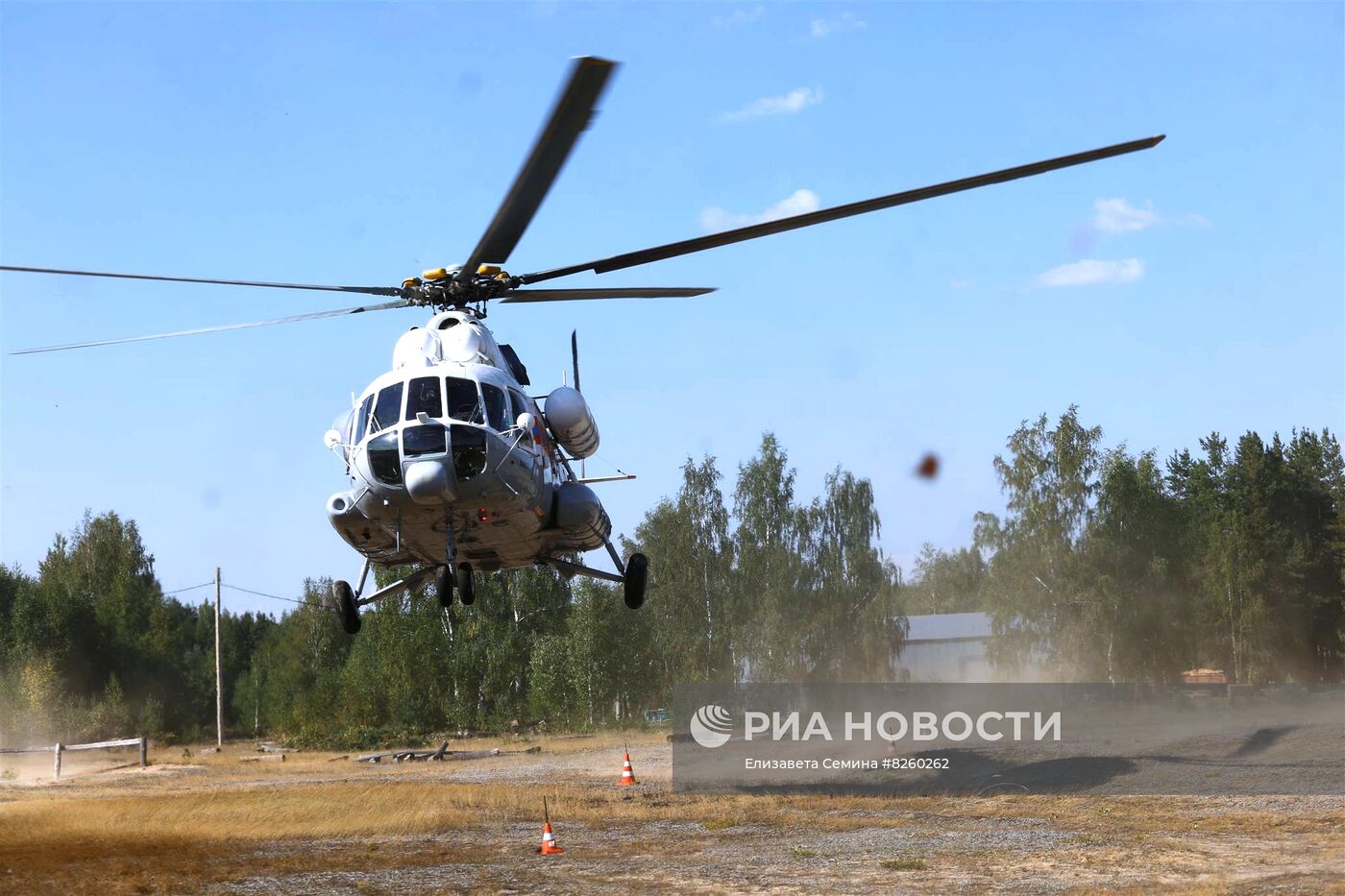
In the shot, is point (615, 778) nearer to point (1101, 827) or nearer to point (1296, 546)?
point (1101, 827)

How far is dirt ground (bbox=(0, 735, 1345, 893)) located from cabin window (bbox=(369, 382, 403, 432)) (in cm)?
546

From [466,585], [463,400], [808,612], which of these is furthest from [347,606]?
[808,612]

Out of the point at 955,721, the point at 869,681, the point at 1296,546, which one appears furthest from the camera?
the point at 1296,546

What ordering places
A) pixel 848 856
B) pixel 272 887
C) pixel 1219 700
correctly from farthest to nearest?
pixel 1219 700 → pixel 848 856 → pixel 272 887

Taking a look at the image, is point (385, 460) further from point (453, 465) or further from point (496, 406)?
point (496, 406)

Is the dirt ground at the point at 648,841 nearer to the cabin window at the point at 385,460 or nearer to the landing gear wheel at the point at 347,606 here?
the landing gear wheel at the point at 347,606

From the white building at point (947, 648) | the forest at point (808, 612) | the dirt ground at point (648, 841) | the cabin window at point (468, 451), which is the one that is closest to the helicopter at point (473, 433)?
the cabin window at point (468, 451)

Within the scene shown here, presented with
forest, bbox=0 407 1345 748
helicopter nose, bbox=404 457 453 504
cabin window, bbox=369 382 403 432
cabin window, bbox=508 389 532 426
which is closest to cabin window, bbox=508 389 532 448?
cabin window, bbox=508 389 532 426

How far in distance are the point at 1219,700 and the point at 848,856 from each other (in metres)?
29.6

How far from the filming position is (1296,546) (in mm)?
53219

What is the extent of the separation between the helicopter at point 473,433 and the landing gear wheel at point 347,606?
24 millimetres

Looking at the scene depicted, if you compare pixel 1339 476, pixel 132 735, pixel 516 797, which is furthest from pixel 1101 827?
pixel 132 735

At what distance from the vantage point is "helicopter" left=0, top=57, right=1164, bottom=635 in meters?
12.4

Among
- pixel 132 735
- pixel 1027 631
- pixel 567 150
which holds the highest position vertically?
pixel 567 150
